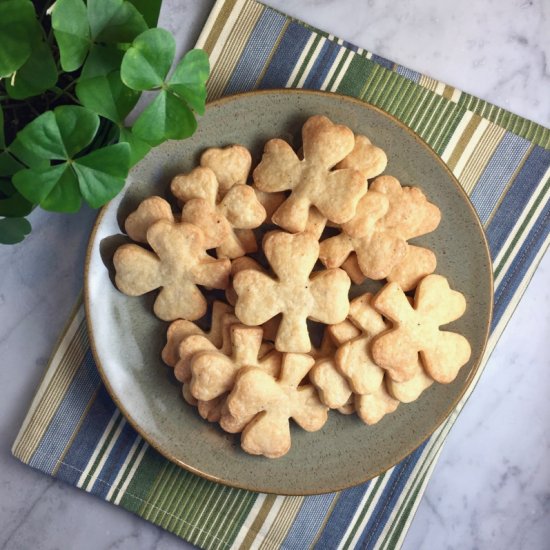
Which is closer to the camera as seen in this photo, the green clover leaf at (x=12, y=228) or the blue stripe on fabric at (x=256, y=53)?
the green clover leaf at (x=12, y=228)

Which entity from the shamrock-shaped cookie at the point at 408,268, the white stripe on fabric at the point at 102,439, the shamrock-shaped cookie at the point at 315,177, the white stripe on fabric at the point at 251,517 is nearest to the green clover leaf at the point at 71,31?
the shamrock-shaped cookie at the point at 315,177

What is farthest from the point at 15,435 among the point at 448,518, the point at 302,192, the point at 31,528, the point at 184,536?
the point at 448,518

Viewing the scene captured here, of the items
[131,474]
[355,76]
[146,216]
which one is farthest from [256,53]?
[131,474]

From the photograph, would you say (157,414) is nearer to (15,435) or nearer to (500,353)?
(15,435)

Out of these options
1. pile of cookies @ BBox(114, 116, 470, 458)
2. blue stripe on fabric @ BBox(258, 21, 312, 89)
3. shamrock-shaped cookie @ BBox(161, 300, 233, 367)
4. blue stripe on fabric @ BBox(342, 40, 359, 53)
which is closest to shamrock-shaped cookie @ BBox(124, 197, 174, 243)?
pile of cookies @ BBox(114, 116, 470, 458)

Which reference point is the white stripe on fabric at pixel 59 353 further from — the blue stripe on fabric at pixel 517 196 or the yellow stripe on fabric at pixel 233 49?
the blue stripe on fabric at pixel 517 196

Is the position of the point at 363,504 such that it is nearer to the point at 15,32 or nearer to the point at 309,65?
the point at 309,65

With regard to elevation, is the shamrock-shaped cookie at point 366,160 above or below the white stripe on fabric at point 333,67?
below

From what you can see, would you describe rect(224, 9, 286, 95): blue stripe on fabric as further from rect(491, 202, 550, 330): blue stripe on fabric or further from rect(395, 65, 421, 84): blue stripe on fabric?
rect(491, 202, 550, 330): blue stripe on fabric
